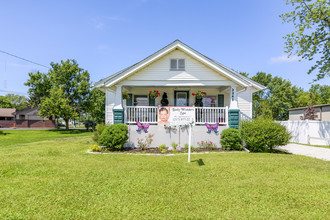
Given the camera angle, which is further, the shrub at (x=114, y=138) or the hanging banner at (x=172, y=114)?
the hanging banner at (x=172, y=114)

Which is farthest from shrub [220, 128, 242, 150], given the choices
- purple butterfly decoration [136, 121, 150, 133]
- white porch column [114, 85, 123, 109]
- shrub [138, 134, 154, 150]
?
white porch column [114, 85, 123, 109]

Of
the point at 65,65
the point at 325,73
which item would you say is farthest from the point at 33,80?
the point at 325,73

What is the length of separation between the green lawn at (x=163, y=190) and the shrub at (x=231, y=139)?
2476 millimetres

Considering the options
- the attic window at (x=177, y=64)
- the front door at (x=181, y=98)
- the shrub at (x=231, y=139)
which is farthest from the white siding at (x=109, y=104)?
the shrub at (x=231, y=139)

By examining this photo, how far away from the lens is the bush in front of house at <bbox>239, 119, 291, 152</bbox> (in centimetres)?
847

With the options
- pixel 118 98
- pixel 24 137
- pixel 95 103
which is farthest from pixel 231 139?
pixel 95 103

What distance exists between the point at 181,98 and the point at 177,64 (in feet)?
10.3

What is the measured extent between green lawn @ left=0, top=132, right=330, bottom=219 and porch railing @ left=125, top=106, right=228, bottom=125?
3.74m

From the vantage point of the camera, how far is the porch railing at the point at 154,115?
977 centimetres

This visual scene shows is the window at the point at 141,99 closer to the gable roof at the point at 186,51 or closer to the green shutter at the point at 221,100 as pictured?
the gable roof at the point at 186,51

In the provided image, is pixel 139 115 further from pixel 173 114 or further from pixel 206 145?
pixel 206 145

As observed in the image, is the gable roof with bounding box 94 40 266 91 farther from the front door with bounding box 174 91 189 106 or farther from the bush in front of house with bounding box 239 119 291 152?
the front door with bounding box 174 91 189 106

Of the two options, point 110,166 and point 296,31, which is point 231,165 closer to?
point 110,166

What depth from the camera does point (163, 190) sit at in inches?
158
